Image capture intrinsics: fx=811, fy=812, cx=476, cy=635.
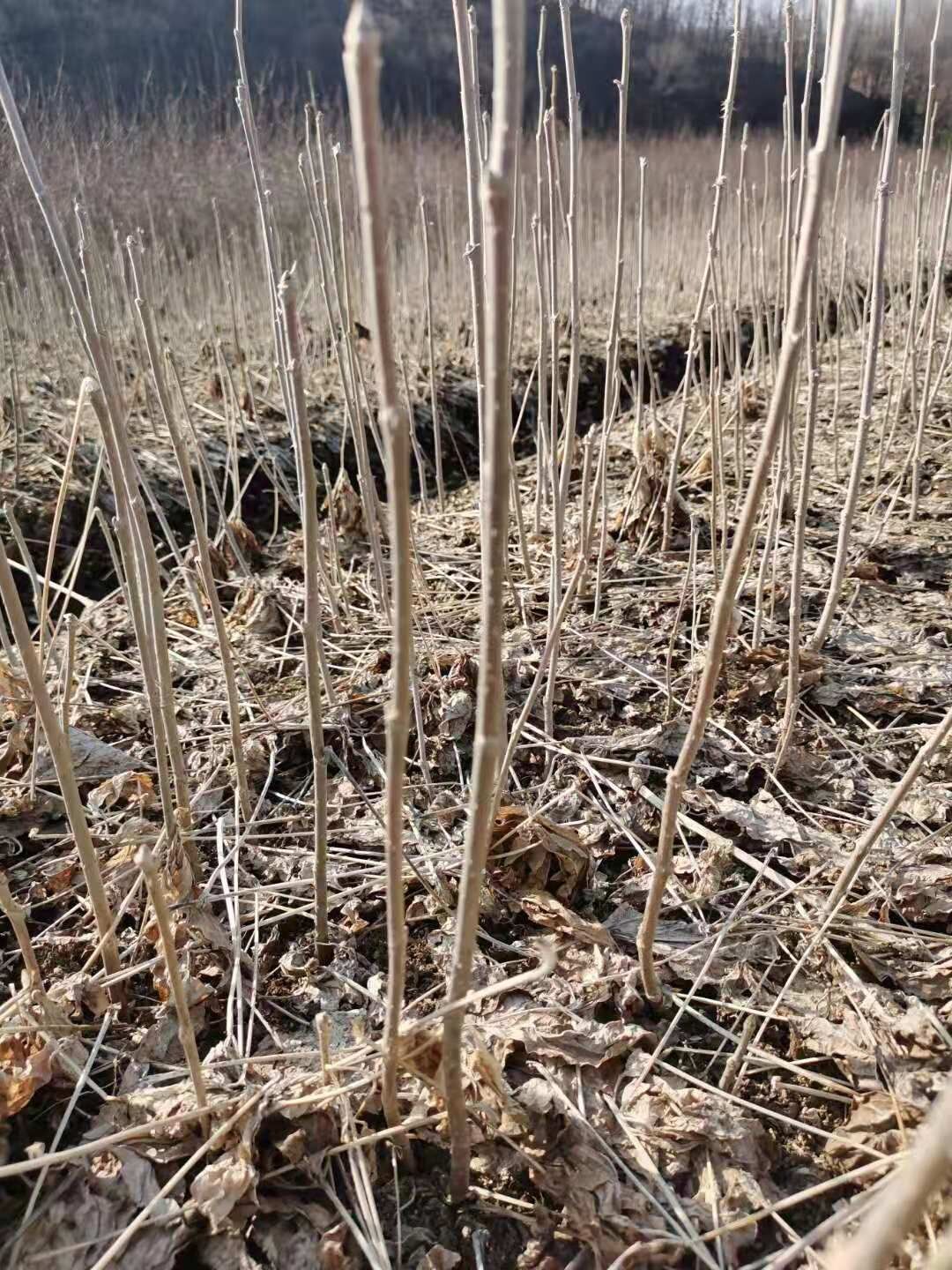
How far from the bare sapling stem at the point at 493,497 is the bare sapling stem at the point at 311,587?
0.23 meters

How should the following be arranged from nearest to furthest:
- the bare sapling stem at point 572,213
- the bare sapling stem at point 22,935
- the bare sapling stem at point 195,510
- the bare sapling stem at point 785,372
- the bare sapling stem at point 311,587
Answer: the bare sapling stem at point 785,372 → the bare sapling stem at point 311,587 → the bare sapling stem at point 22,935 → the bare sapling stem at point 195,510 → the bare sapling stem at point 572,213

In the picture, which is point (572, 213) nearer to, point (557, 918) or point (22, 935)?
point (557, 918)

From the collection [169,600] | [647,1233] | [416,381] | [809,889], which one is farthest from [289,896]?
[416,381]

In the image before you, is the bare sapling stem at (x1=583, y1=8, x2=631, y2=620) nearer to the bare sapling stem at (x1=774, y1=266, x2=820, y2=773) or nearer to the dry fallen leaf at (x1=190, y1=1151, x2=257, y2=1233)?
the bare sapling stem at (x1=774, y1=266, x2=820, y2=773)

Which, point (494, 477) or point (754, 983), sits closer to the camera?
point (494, 477)

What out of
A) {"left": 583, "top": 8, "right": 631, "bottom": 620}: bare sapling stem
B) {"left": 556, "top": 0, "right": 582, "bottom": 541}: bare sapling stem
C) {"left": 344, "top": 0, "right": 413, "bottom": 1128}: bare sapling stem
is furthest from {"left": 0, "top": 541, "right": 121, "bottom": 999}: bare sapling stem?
{"left": 583, "top": 8, "right": 631, "bottom": 620}: bare sapling stem

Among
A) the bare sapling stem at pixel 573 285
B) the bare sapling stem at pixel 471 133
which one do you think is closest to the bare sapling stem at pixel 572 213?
the bare sapling stem at pixel 573 285

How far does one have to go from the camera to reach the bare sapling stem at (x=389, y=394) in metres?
0.36

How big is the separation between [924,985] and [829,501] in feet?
4.68

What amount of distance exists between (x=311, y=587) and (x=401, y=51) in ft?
52.8

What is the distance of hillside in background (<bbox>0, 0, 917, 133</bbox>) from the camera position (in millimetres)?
11461

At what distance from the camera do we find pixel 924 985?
894mm

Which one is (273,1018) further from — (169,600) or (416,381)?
(416,381)

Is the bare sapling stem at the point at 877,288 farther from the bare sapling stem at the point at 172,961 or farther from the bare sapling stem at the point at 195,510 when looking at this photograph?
the bare sapling stem at the point at 172,961
